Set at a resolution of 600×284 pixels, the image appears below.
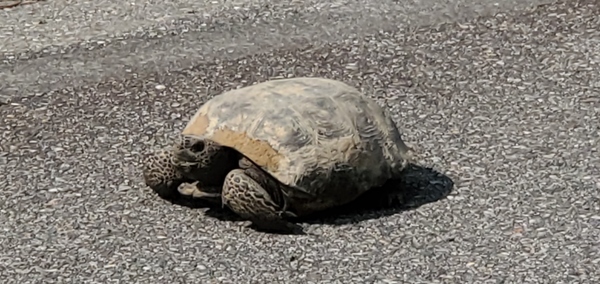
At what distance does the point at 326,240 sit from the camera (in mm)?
4559

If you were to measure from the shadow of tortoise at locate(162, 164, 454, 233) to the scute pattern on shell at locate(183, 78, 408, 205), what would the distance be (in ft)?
0.45

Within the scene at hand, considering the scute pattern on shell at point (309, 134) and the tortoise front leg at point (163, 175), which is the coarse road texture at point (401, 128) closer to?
the tortoise front leg at point (163, 175)

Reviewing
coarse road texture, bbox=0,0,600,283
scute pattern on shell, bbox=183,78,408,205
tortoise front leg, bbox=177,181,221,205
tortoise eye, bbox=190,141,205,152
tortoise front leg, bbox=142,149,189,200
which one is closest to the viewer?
coarse road texture, bbox=0,0,600,283

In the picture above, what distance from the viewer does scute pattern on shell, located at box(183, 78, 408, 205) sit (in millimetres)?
4488

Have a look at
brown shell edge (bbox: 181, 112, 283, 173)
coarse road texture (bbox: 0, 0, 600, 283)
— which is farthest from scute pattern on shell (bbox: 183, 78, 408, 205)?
coarse road texture (bbox: 0, 0, 600, 283)

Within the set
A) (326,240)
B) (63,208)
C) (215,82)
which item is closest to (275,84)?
(326,240)

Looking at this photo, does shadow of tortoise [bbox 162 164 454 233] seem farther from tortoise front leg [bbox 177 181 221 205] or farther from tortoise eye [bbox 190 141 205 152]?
tortoise eye [bbox 190 141 205 152]

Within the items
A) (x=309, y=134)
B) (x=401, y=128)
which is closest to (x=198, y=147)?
(x=309, y=134)

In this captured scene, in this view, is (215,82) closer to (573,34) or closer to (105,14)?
(105,14)

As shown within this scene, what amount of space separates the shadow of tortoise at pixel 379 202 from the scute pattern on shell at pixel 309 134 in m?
0.14

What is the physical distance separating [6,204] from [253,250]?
1.23 m

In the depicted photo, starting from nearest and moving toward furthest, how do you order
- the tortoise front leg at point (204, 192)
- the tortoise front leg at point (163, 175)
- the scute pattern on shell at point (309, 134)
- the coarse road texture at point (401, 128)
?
the coarse road texture at point (401, 128) → the scute pattern on shell at point (309, 134) → the tortoise front leg at point (204, 192) → the tortoise front leg at point (163, 175)

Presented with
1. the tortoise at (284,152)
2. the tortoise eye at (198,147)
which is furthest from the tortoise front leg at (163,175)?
the tortoise eye at (198,147)

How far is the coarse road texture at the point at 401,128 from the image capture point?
4.39m
